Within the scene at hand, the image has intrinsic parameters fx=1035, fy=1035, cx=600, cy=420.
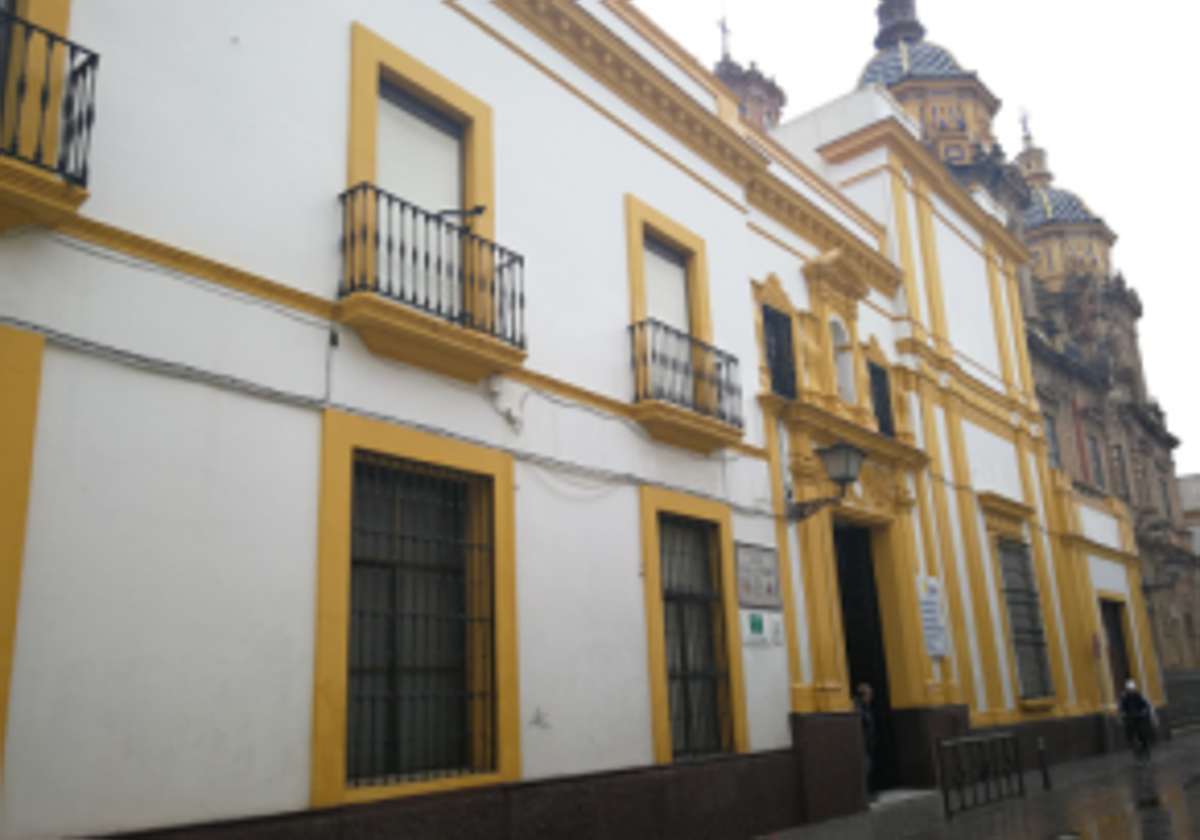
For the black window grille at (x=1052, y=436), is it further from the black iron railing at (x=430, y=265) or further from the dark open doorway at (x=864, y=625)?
the black iron railing at (x=430, y=265)

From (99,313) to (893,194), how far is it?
12518mm

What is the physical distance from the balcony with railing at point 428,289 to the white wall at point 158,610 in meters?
0.94

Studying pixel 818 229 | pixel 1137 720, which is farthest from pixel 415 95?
pixel 1137 720

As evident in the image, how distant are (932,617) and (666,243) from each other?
6.10 metres

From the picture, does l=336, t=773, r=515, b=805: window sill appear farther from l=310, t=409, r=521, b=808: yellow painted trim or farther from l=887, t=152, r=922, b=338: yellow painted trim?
l=887, t=152, r=922, b=338: yellow painted trim

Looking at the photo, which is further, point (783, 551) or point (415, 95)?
point (783, 551)

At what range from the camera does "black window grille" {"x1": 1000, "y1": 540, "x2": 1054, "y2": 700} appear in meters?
15.4

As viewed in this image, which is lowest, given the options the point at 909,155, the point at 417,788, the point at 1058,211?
the point at 417,788

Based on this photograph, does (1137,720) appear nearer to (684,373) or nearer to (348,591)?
(684,373)

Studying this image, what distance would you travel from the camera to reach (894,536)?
12.8 metres

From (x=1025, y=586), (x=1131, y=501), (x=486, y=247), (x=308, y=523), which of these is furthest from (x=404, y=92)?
(x=1131, y=501)

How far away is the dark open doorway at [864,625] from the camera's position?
12.6 metres

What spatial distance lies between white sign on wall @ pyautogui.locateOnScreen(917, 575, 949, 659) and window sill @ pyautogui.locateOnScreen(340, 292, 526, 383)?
7.40m

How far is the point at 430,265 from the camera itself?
7.43 metres
